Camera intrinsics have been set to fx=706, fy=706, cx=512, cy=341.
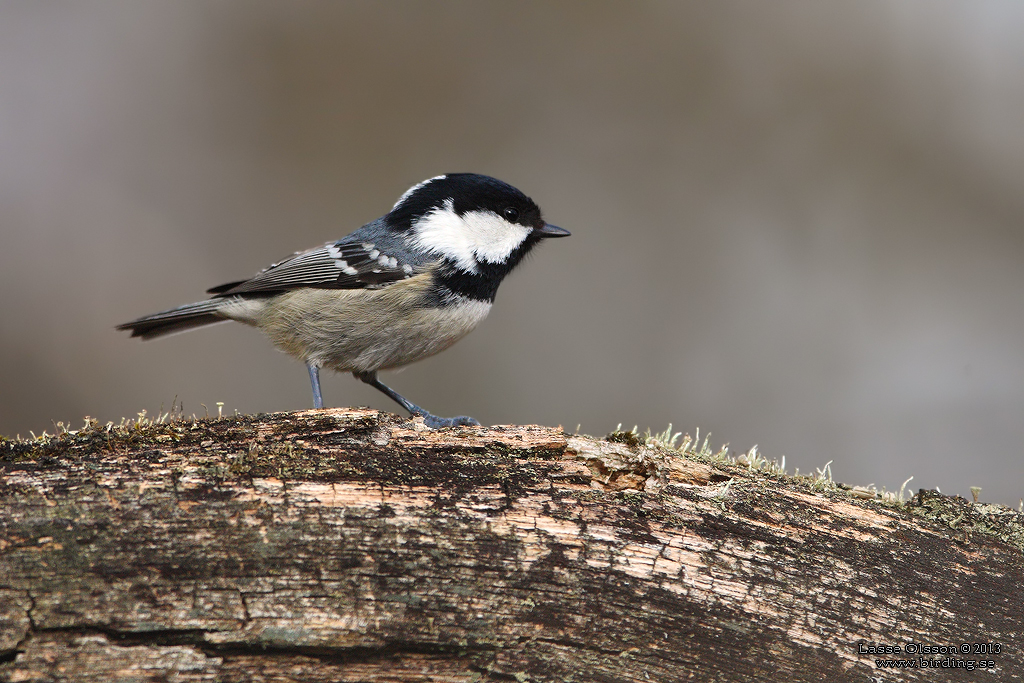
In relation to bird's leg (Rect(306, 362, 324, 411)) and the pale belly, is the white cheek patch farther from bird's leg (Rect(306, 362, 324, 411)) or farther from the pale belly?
bird's leg (Rect(306, 362, 324, 411))

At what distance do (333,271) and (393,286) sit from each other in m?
0.40

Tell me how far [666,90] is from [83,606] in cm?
605

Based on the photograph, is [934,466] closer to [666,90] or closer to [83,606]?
[666,90]

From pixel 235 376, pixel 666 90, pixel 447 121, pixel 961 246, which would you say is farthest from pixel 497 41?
pixel 961 246

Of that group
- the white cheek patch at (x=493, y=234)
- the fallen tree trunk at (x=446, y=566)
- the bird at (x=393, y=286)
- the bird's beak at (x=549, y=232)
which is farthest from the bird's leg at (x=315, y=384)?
the bird's beak at (x=549, y=232)

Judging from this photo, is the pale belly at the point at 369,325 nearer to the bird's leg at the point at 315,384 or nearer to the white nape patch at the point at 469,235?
the bird's leg at the point at 315,384

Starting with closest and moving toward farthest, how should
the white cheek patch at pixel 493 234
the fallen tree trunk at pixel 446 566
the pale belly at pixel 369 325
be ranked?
the fallen tree trunk at pixel 446 566 → the pale belly at pixel 369 325 → the white cheek patch at pixel 493 234

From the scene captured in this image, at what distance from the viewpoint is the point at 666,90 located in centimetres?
646

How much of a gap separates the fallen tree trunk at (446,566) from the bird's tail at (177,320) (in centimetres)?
183

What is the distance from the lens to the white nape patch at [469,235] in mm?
3801

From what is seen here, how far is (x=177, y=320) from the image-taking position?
161 inches

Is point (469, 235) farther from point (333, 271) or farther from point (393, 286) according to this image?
point (333, 271)

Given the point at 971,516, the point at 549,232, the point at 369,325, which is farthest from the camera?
the point at 549,232

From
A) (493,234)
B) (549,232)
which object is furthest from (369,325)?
(549,232)
